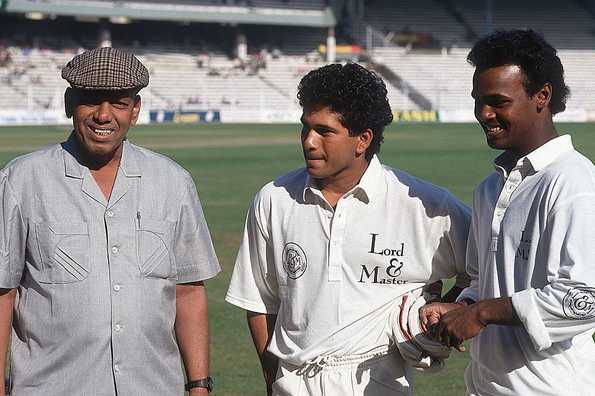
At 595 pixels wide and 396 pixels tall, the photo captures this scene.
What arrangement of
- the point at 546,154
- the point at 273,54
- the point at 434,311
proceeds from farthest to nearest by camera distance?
the point at 273,54 < the point at 434,311 < the point at 546,154

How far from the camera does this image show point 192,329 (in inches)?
166

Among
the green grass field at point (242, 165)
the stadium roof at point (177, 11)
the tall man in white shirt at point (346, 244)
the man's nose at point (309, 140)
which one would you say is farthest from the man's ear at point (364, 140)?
the stadium roof at point (177, 11)

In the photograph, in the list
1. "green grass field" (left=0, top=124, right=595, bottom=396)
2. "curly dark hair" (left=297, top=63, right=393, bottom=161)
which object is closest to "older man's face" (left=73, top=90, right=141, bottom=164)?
"curly dark hair" (left=297, top=63, right=393, bottom=161)

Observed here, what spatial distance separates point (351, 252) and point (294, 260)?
0.69 ft

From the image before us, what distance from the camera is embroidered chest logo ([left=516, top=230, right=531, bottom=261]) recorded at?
360 centimetres

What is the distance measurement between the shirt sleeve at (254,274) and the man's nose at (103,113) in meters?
0.67

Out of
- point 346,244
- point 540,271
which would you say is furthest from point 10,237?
point 540,271

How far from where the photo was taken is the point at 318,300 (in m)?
4.18

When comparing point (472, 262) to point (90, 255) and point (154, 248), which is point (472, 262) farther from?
point (90, 255)

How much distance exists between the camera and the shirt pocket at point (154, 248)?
4023 millimetres

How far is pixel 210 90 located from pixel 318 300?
5860cm

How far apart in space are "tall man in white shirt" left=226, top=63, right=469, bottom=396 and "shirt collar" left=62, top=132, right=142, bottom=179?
497 mm

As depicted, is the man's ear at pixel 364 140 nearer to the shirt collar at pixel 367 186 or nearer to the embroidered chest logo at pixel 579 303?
the shirt collar at pixel 367 186

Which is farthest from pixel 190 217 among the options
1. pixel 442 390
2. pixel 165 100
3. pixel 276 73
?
pixel 276 73
